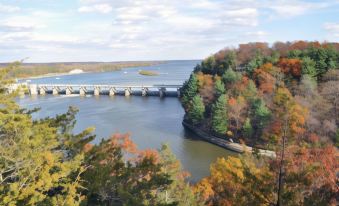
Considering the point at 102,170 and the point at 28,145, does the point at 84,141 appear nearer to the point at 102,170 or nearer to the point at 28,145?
the point at 102,170

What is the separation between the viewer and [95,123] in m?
34.8

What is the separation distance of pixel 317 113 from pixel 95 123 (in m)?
19.6

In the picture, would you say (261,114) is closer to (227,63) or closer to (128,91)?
(227,63)

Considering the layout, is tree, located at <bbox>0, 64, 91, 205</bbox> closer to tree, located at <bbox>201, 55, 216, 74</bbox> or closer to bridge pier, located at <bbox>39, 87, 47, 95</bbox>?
tree, located at <bbox>201, 55, 216, 74</bbox>

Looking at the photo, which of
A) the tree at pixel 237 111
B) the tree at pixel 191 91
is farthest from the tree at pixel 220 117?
the tree at pixel 191 91

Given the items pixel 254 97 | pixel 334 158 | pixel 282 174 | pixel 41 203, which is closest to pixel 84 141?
pixel 41 203

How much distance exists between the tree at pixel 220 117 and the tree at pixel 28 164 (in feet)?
64.1

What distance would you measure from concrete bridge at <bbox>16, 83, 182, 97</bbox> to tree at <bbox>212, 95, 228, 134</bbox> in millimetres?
25707

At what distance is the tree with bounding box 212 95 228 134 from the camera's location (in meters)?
26.8

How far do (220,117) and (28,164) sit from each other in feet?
71.5

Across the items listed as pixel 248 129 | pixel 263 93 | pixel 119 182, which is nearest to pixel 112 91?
pixel 263 93

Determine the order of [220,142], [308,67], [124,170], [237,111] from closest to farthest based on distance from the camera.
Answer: [124,170] → [220,142] → [237,111] → [308,67]

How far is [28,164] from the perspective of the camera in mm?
6355

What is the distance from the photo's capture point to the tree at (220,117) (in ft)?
87.8
